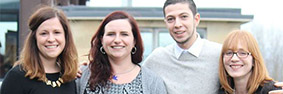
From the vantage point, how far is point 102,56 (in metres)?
2.74

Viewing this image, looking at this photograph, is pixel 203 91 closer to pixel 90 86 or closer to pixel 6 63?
pixel 90 86

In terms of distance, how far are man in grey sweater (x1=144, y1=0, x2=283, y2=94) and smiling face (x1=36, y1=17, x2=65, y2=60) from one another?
3.04ft

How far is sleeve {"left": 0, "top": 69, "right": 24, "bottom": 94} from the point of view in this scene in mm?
2223

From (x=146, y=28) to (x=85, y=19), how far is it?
4.64 ft

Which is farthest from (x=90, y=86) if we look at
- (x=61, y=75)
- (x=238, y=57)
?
(x=238, y=57)

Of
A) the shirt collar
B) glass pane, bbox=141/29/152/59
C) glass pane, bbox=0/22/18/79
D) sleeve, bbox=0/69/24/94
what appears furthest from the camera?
glass pane, bbox=0/22/18/79

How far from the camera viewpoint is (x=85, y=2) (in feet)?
35.6

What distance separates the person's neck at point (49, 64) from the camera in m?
2.46

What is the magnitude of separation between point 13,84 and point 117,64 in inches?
31.8

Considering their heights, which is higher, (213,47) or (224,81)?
(213,47)

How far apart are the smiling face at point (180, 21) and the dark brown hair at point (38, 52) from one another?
2.72 feet

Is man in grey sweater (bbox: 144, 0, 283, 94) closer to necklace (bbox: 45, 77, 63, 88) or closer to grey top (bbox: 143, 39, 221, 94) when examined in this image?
grey top (bbox: 143, 39, 221, 94)

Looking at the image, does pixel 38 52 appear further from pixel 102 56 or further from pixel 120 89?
pixel 120 89

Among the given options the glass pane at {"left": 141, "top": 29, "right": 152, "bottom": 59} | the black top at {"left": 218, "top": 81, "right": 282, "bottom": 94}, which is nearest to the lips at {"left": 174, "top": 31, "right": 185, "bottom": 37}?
the black top at {"left": 218, "top": 81, "right": 282, "bottom": 94}
